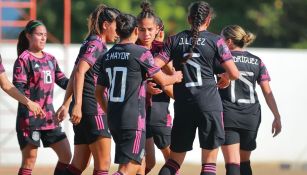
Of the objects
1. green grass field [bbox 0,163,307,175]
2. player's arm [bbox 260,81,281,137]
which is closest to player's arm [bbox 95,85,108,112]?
player's arm [bbox 260,81,281,137]

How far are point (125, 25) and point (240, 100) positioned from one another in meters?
2.25

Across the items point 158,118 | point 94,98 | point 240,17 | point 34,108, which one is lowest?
point 158,118

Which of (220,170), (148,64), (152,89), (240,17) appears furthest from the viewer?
(240,17)

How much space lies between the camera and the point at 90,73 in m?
9.89

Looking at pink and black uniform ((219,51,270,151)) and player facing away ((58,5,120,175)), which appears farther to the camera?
pink and black uniform ((219,51,270,151))

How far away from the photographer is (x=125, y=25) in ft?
29.6

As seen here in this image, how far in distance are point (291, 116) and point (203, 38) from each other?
10.4 m

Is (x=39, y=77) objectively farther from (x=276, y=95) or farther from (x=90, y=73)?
(x=276, y=95)

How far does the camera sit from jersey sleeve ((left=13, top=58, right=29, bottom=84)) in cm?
1058

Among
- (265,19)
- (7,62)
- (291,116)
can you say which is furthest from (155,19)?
(265,19)

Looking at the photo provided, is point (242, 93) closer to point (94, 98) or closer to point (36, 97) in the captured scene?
point (94, 98)

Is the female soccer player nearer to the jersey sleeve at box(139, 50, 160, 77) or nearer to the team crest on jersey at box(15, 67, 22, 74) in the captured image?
the team crest on jersey at box(15, 67, 22, 74)

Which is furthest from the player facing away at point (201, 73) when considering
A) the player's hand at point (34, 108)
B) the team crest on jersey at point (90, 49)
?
the player's hand at point (34, 108)

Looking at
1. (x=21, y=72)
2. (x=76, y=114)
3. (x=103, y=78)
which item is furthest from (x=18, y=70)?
(x=103, y=78)
